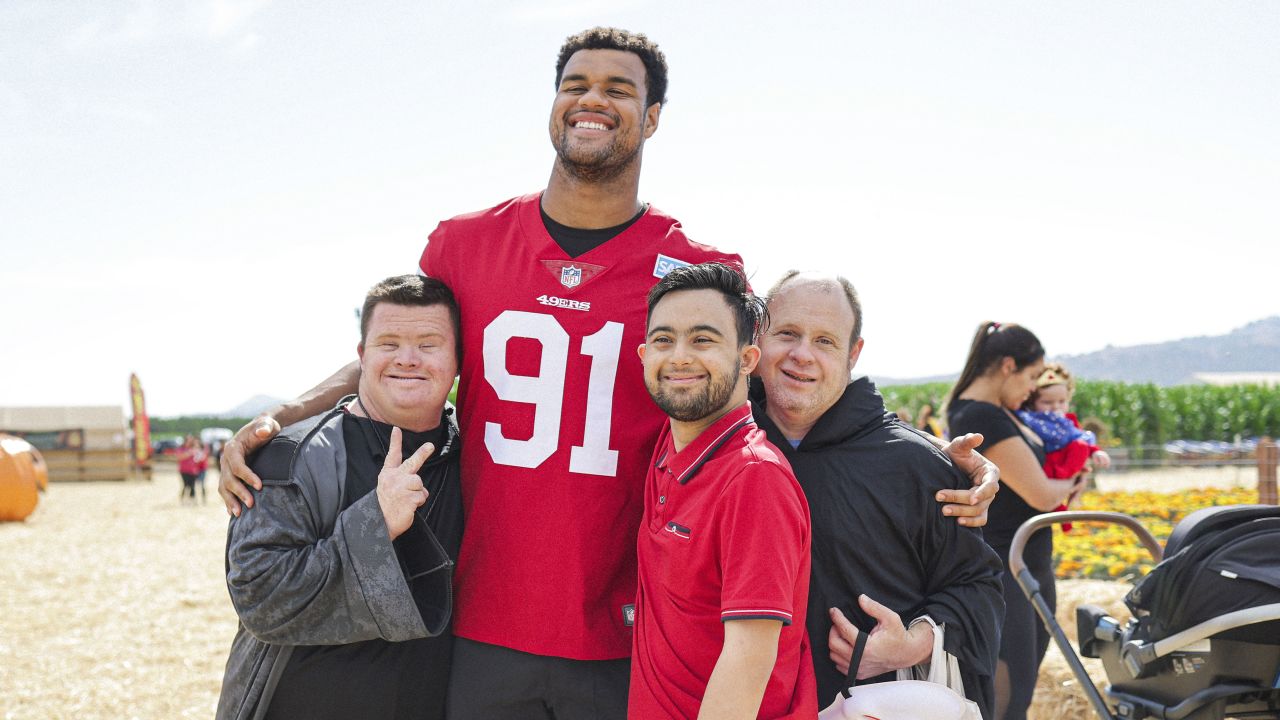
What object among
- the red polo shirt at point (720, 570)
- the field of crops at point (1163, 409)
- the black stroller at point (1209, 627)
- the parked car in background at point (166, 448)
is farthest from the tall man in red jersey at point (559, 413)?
the parked car in background at point (166, 448)

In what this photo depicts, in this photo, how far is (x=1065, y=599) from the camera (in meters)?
6.96

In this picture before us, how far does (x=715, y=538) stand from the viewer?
201 centimetres

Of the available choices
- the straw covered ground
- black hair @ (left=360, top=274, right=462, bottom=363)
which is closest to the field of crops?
the straw covered ground

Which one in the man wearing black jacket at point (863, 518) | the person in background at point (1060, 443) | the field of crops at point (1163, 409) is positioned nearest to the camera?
the man wearing black jacket at point (863, 518)

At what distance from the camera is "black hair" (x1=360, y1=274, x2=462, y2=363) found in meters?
2.69

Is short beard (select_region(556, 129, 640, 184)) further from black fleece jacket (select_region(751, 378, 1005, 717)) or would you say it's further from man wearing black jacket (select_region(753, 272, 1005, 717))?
black fleece jacket (select_region(751, 378, 1005, 717))

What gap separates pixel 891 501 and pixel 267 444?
5.75 feet

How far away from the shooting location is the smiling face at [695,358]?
2133 millimetres

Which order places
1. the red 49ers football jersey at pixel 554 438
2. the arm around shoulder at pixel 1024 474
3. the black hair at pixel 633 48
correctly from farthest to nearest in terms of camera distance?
1. the arm around shoulder at pixel 1024 474
2. the black hair at pixel 633 48
3. the red 49ers football jersey at pixel 554 438

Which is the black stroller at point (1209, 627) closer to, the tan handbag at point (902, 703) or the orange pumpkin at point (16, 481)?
the tan handbag at point (902, 703)

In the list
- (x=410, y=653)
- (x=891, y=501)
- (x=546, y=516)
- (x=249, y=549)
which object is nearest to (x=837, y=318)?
(x=891, y=501)

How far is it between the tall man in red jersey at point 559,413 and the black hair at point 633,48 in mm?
22

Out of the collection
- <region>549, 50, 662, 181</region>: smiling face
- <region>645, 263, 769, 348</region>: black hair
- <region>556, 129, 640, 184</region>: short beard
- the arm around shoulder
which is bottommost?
the arm around shoulder

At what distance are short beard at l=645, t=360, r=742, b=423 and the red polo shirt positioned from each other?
54mm
